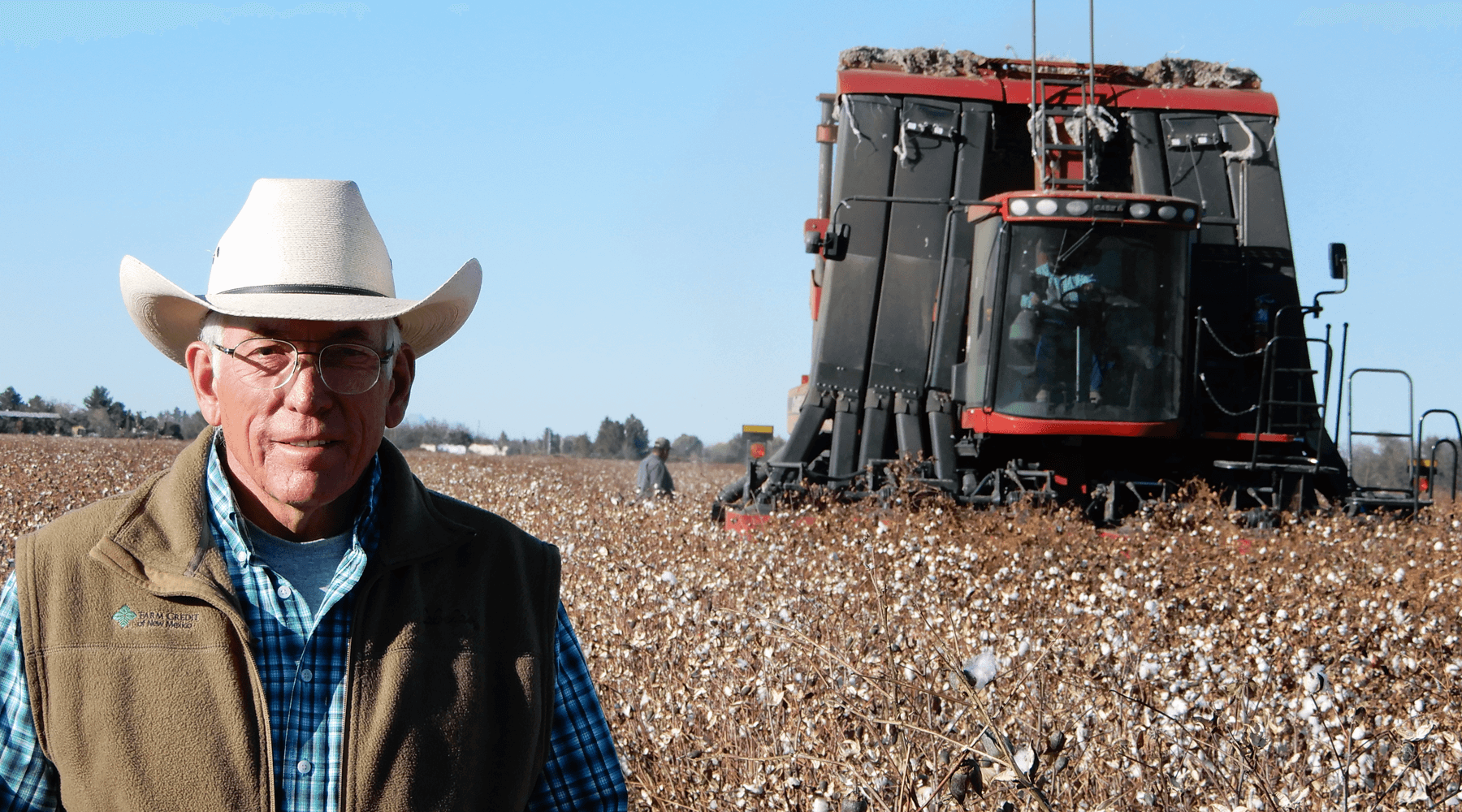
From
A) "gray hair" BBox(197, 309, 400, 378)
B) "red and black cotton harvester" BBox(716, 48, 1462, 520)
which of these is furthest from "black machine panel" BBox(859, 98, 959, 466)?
A: "gray hair" BBox(197, 309, 400, 378)

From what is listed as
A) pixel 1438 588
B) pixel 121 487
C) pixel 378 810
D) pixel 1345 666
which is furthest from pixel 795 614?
pixel 121 487

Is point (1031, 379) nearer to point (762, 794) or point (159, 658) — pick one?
point (762, 794)

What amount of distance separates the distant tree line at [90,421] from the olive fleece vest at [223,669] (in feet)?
111

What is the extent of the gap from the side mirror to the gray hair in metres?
9.05

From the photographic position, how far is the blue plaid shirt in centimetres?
212

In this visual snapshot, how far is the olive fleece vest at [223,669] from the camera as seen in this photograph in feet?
6.84

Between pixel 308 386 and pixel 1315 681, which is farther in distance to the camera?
pixel 1315 681

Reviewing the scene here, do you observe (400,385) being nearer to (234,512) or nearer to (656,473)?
(234,512)

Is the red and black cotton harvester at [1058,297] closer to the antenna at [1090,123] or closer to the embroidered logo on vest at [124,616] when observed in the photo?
the antenna at [1090,123]

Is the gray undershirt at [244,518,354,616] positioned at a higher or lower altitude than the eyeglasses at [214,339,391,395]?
lower

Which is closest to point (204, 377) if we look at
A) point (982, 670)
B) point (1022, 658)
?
point (982, 670)

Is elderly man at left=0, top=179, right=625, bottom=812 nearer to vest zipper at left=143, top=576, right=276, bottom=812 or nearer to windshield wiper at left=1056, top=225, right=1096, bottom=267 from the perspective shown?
vest zipper at left=143, top=576, right=276, bottom=812

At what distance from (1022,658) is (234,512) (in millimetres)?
2878

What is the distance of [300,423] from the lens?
231cm
